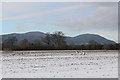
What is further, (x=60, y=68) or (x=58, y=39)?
(x=58, y=39)

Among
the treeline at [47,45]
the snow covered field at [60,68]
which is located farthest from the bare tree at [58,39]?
the snow covered field at [60,68]

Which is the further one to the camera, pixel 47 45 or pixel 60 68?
pixel 47 45

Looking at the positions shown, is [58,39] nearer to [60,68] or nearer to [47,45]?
[47,45]

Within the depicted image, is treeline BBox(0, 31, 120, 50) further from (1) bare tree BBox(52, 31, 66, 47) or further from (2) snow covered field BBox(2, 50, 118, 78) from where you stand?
(2) snow covered field BBox(2, 50, 118, 78)

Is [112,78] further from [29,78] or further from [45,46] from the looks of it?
[45,46]

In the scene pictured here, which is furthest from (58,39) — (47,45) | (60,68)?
(60,68)

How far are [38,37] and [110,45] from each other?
44.0 ft

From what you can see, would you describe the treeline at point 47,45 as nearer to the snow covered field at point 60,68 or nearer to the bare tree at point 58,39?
the bare tree at point 58,39

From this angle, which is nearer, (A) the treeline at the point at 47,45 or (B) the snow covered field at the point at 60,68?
(B) the snow covered field at the point at 60,68

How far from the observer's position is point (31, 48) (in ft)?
126

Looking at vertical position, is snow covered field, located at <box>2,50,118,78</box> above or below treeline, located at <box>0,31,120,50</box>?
below

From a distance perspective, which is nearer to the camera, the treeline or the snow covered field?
the snow covered field

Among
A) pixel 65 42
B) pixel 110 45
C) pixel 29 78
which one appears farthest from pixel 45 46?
pixel 29 78

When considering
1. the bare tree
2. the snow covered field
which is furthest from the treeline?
the snow covered field
